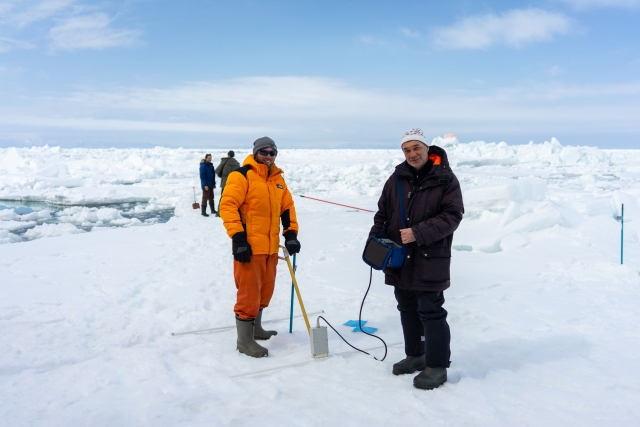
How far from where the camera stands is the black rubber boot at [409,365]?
122 inches

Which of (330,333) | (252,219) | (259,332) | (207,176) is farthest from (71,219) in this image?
(252,219)

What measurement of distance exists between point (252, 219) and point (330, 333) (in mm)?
1243

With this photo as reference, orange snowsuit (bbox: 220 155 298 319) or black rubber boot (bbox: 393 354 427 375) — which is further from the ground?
orange snowsuit (bbox: 220 155 298 319)

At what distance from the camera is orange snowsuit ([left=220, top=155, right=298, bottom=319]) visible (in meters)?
3.29

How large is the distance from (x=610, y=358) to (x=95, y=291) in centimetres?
474

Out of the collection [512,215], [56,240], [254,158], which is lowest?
[56,240]

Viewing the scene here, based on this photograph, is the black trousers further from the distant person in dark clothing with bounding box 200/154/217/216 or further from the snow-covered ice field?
the distant person in dark clothing with bounding box 200/154/217/216

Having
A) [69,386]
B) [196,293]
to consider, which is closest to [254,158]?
[69,386]

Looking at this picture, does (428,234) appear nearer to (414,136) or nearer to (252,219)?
(414,136)

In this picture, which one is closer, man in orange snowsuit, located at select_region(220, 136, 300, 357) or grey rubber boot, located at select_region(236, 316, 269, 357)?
man in orange snowsuit, located at select_region(220, 136, 300, 357)

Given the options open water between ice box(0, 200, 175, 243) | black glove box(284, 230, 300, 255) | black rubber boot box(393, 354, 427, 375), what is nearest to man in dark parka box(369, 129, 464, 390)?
black rubber boot box(393, 354, 427, 375)

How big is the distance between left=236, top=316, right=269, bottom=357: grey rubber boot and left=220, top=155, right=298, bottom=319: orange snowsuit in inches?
2.3

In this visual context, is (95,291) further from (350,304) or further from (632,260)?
(632,260)

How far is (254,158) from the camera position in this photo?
3434mm
